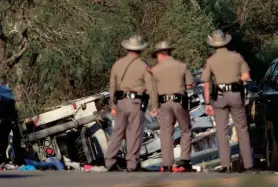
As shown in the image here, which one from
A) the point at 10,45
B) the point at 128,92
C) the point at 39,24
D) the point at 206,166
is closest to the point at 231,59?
the point at 128,92

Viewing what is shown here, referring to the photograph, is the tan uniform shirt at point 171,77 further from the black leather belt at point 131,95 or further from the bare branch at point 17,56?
the bare branch at point 17,56

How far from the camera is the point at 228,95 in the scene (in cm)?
970

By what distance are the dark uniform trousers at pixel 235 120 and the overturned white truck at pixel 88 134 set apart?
4.74 metres

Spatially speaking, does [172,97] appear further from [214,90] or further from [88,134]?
[88,134]

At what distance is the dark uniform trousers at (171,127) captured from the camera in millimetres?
10078

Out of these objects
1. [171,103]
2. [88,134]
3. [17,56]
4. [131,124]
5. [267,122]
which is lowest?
[88,134]

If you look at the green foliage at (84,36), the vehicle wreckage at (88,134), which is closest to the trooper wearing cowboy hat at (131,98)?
the vehicle wreckage at (88,134)

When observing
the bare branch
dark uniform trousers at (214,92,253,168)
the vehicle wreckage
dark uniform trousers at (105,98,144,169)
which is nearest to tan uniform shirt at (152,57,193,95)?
dark uniform trousers at (105,98,144,169)

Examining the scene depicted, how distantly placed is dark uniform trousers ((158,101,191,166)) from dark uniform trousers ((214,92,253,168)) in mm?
488

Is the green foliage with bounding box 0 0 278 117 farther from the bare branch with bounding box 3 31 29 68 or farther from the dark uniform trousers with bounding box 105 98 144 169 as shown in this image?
the dark uniform trousers with bounding box 105 98 144 169

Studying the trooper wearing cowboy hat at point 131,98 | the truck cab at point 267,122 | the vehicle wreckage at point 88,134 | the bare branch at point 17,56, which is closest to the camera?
the trooper wearing cowboy hat at point 131,98

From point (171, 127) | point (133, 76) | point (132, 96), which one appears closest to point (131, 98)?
point (132, 96)

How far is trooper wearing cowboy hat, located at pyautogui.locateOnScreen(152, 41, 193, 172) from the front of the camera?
32.9ft

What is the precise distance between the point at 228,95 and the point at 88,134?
5771 millimetres
